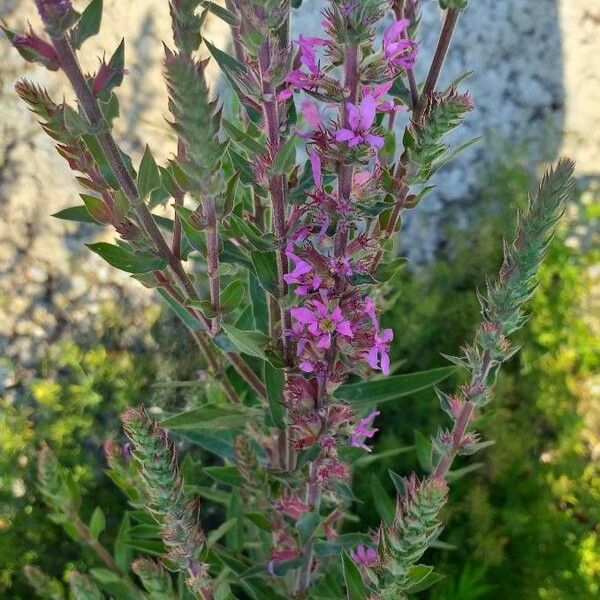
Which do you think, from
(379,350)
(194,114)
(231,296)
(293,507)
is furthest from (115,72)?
(293,507)

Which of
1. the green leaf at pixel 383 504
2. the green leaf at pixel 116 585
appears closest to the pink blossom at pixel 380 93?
the green leaf at pixel 383 504

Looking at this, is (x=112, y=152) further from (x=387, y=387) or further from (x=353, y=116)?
(x=387, y=387)

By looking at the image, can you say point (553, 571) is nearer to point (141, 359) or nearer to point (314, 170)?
point (141, 359)

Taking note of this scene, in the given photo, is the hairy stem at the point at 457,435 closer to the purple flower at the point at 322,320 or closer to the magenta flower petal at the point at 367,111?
the purple flower at the point at 322,320

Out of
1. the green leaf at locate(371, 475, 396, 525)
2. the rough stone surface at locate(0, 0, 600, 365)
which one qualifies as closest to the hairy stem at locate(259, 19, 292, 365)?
the green leaf at locate(371, 475, 396, 525)

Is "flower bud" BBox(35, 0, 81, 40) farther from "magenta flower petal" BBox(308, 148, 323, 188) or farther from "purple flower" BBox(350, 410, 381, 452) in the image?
"purple flower" BBox(350, 410, 381, 452)

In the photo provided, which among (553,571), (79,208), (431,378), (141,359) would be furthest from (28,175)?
(553,571)
